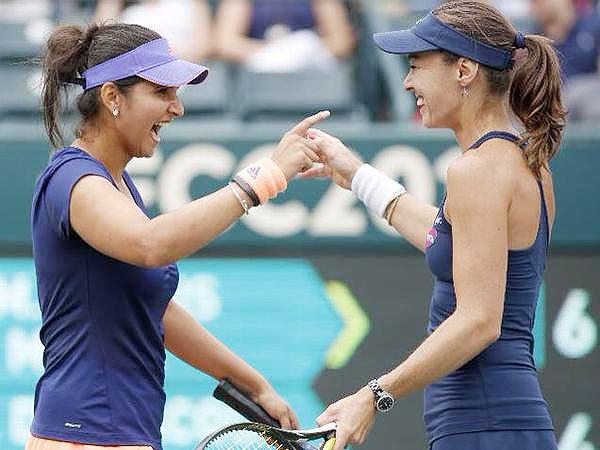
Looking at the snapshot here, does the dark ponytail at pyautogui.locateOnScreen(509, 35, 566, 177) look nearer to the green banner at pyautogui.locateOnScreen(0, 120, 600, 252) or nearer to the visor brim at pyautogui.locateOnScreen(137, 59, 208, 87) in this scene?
the visor brim at pyautogui.locateOnScreen(137, 59, 208, 87)

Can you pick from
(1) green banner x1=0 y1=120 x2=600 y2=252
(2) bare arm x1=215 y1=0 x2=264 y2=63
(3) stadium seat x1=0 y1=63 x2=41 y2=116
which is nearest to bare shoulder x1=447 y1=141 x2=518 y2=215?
(1) green banner x1=0 y1=120 x2=600 y2=252

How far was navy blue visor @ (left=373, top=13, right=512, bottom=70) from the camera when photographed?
3.19 meters

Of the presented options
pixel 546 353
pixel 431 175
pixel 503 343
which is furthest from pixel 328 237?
pixel 503 343

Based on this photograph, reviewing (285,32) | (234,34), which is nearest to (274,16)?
(285,32)

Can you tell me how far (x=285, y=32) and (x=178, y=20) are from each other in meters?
0.55

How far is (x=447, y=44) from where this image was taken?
10.5 ft

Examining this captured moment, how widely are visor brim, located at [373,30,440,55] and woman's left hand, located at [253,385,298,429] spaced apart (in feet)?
3.10

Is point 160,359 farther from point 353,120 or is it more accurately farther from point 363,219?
point 353,120

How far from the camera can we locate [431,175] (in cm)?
528

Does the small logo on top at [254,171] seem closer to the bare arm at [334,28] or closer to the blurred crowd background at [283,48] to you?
the blurred crowd background at [283,48]

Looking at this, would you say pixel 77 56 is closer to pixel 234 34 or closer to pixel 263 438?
pixel 263 438

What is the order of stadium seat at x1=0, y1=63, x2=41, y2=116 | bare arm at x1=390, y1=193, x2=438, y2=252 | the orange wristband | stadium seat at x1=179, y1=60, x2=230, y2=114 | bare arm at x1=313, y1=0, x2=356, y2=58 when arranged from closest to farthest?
the orange wristband < bare arm at x1=390, y1=193, x2=438, y2=252 < stadium seat at x1=179, y1=60, x2=230, y2=114 < stadium seat at x1=0, y1=63, x2=41, y2=116 < bare arm at x1=313, y1=0, x2=356, y2=58

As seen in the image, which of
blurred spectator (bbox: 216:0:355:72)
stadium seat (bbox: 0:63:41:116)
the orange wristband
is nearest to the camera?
the orange wristband

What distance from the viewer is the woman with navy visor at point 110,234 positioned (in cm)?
296
